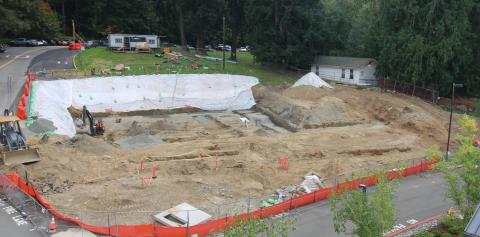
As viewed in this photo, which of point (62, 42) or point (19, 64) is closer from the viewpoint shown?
point (19, 64)

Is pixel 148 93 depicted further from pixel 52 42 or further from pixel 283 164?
pixel 52 42

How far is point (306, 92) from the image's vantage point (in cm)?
4603

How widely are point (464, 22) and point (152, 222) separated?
38548mm

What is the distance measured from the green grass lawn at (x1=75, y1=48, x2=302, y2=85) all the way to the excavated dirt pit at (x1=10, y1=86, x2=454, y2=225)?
5.55m

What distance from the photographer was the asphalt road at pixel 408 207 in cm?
2109

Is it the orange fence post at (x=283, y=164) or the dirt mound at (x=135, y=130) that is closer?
the orange fence post at (x=283, y=164)

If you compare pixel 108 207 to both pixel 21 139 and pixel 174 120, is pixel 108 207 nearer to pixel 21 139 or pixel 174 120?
pixel 21 139

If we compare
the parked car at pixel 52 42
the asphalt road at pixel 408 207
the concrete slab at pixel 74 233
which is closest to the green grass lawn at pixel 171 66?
the parked car at pixel 52 42

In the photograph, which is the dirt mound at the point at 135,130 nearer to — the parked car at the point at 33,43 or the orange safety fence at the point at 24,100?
the orange safety fence at the point at 24,100

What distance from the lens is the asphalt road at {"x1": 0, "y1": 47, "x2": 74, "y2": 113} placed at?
3694 cm

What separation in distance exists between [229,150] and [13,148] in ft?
42.3

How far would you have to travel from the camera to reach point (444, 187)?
87.1ft

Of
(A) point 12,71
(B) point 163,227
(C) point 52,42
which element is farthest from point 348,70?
(C) point 52,42

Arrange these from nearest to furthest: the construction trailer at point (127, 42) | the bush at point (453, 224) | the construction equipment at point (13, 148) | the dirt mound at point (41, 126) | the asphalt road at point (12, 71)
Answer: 1. the bush at point (453, 224)
2. the construction equipment at point (13, 148)
3. the dirt mound at point (41, 126)
4. the asphalt road at point (12, 71)
5. the construction trailer at point (127, 42)
